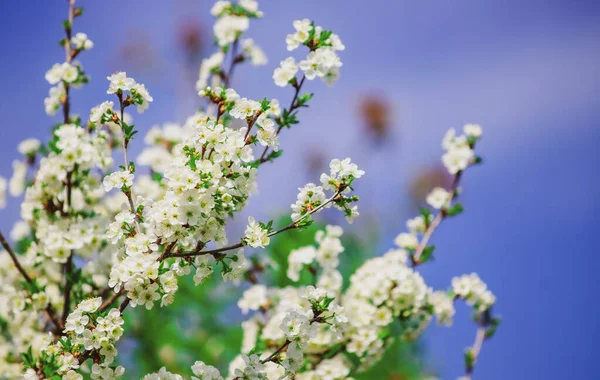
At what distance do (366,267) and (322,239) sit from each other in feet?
1.19

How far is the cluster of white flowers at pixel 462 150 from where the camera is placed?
12.2ft

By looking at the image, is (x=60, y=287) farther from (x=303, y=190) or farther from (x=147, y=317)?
(x=147, y=317)

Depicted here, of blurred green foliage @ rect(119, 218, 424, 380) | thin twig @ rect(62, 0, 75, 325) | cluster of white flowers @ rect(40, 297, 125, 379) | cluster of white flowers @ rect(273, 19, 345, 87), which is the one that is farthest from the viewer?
blurred green foliage @ rect(119, 218, 424, 380)

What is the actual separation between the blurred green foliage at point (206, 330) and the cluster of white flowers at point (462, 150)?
1.89 meters

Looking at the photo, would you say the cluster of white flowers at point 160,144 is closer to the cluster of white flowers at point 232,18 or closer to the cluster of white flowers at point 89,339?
the cluster of white flowers at point 232,18

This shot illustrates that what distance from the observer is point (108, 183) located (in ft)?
7.82

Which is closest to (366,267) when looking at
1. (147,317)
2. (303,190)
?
(303,190)

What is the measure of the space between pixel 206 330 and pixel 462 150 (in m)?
3.76

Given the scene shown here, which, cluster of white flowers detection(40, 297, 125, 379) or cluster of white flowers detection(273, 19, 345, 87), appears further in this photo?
Result: cluster of white flowers detection(273, 19, 345, 87)

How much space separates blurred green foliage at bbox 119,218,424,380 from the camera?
5.52 metres

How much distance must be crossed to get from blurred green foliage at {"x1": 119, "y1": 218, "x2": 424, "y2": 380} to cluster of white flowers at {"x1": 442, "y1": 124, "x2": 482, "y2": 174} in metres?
1.89

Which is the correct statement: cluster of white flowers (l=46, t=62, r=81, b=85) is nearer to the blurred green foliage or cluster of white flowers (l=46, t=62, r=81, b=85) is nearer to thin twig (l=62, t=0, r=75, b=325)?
thin twig (l=62, t=0, r=75, b=325)

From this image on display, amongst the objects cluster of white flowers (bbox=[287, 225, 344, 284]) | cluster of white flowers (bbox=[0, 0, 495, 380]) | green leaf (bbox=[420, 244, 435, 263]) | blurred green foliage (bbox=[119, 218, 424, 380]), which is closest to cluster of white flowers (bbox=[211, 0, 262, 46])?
cluster of white flowers (bbox=[0, 0, 495, 380])

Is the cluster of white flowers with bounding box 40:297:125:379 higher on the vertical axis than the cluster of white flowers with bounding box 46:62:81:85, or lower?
lower
